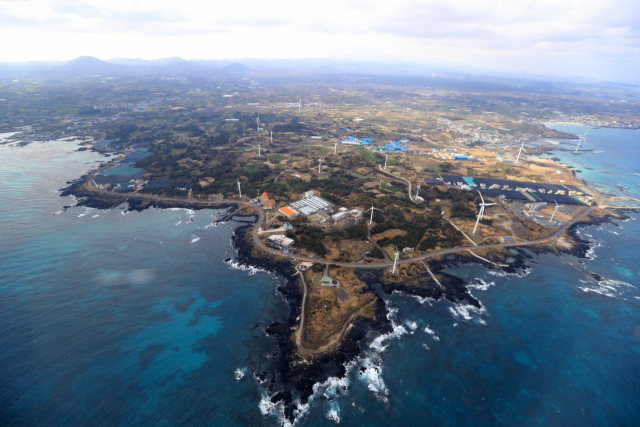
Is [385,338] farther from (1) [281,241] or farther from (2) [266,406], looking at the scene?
(1) [281,241]

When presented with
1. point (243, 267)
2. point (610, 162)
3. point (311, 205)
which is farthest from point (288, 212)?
point (610, 162)

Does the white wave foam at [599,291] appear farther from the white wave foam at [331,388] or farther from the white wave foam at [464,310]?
the white wave foam at [331,388]

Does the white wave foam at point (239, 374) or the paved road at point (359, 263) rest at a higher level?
the paved road at point (359, 263)

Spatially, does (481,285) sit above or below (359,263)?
below

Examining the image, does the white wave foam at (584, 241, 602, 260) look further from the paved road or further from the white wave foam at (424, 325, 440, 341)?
the white wave foam at (424, 325, 440, 341)

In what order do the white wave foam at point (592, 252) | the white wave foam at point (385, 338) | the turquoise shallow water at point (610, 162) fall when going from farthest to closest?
the turquoise shallow water at point (610, 162) < the white wave foam at point (592, 252) < the white wave foam at point (385, 338)

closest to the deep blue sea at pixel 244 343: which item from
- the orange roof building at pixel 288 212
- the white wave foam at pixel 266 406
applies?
the white wave foam at pixel 266 406

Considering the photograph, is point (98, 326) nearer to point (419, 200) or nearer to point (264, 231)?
point (264, 231)

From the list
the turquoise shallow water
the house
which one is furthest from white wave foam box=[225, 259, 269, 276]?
the turquoise shallow water

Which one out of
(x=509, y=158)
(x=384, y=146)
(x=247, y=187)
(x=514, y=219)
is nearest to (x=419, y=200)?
(x=514, y=219)
